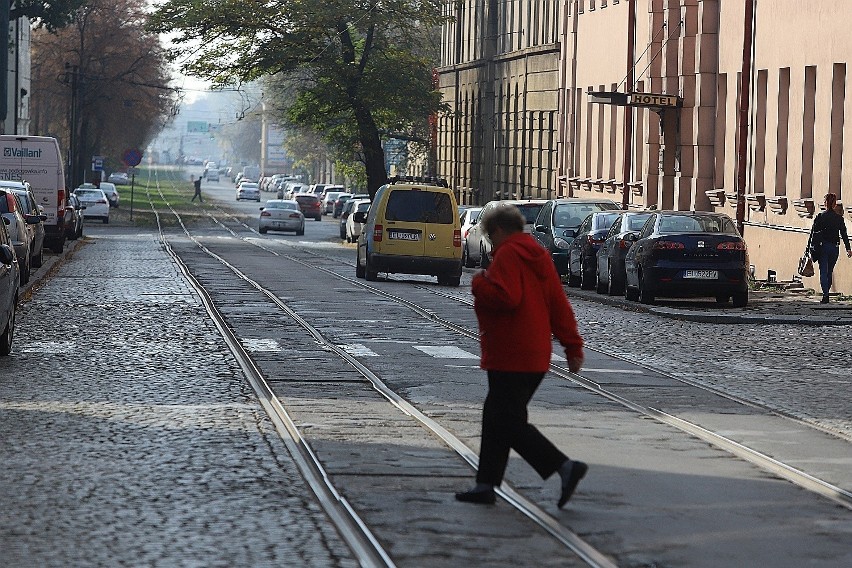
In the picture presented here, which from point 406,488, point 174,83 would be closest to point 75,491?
point 406,488

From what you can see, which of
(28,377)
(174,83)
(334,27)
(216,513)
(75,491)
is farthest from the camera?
(174,83)

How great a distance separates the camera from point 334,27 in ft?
208

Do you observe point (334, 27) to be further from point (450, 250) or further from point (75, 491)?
point (75, 491)

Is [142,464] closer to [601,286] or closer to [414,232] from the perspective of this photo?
[601,286]

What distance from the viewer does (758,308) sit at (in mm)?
27094

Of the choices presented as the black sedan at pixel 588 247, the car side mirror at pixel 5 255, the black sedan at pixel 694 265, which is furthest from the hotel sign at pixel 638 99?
the car side mirror at pixel 5 255

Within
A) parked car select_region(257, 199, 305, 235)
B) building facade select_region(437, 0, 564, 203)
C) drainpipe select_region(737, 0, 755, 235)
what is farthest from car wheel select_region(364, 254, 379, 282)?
parked car select_region(257, 199, 305, 235)

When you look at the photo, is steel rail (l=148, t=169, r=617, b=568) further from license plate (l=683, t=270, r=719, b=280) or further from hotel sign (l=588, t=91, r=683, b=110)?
hotel sign (l=588, t=91, r=683, b=110)

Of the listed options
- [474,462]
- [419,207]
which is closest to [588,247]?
[419,207]

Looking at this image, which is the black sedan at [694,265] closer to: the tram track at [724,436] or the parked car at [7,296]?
the tram track at [724,436]

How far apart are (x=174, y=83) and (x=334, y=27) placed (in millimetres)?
40752

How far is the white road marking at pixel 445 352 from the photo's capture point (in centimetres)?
1762

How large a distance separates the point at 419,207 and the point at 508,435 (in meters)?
24.2

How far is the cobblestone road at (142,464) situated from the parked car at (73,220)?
32.0 m
